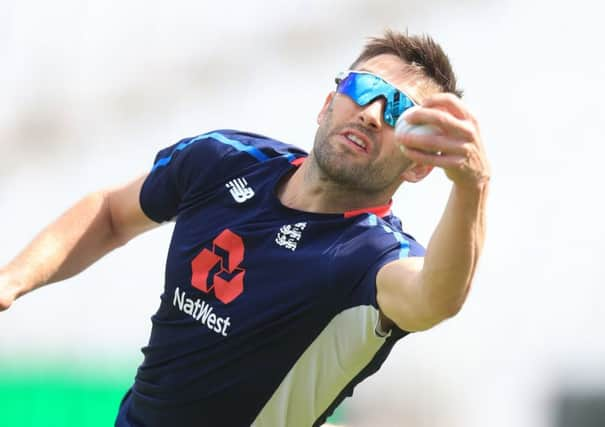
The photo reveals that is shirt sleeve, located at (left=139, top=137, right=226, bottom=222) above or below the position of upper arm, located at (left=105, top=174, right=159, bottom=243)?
above

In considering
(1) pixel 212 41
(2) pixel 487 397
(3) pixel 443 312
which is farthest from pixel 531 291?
(3) pixel 443 312

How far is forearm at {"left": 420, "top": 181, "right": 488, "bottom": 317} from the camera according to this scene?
8.81ft

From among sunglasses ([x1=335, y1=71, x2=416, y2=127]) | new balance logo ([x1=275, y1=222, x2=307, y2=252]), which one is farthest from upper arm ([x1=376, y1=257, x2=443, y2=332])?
sunglasses ([x1=335, y1=71, x2=416, y2=127])

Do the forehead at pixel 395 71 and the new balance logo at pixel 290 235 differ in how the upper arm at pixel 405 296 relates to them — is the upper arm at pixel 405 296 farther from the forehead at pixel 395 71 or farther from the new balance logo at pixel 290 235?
the forehead at pixel 395 71

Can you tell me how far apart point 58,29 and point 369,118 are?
3.52 m

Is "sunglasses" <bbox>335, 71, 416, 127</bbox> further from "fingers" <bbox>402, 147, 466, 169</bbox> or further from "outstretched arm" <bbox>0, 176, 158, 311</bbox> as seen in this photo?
"fingers" <bbox>402, 147, 466, 169</bbox>

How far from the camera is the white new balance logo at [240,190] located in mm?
3763

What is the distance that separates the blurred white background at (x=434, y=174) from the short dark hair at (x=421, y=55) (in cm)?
227

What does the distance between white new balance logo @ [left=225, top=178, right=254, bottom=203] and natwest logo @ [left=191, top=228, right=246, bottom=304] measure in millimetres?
125

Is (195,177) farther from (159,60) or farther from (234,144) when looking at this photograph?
(159,60)

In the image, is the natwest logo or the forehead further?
the forehead

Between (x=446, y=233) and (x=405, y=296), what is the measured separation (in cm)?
31

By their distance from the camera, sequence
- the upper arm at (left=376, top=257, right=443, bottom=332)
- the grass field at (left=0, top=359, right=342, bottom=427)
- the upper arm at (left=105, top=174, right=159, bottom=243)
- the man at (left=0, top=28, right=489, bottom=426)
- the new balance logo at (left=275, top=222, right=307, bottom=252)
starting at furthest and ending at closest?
the grass field at (left=0, top=359, right=342, bottom=427)
the upper arm at (left=105, top=174, right=159, bottom=243)
the new balance logo at (left=275, top=222, right=307, bottom=252)
the man at (left=0, top=28, right=489, bottom=426)
the upper arm at (left=376, top=257, right=443, bottom=332)

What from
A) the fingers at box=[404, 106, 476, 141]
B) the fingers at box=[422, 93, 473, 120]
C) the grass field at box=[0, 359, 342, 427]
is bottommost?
the grass field at box=[0, 359, 342, 427]
